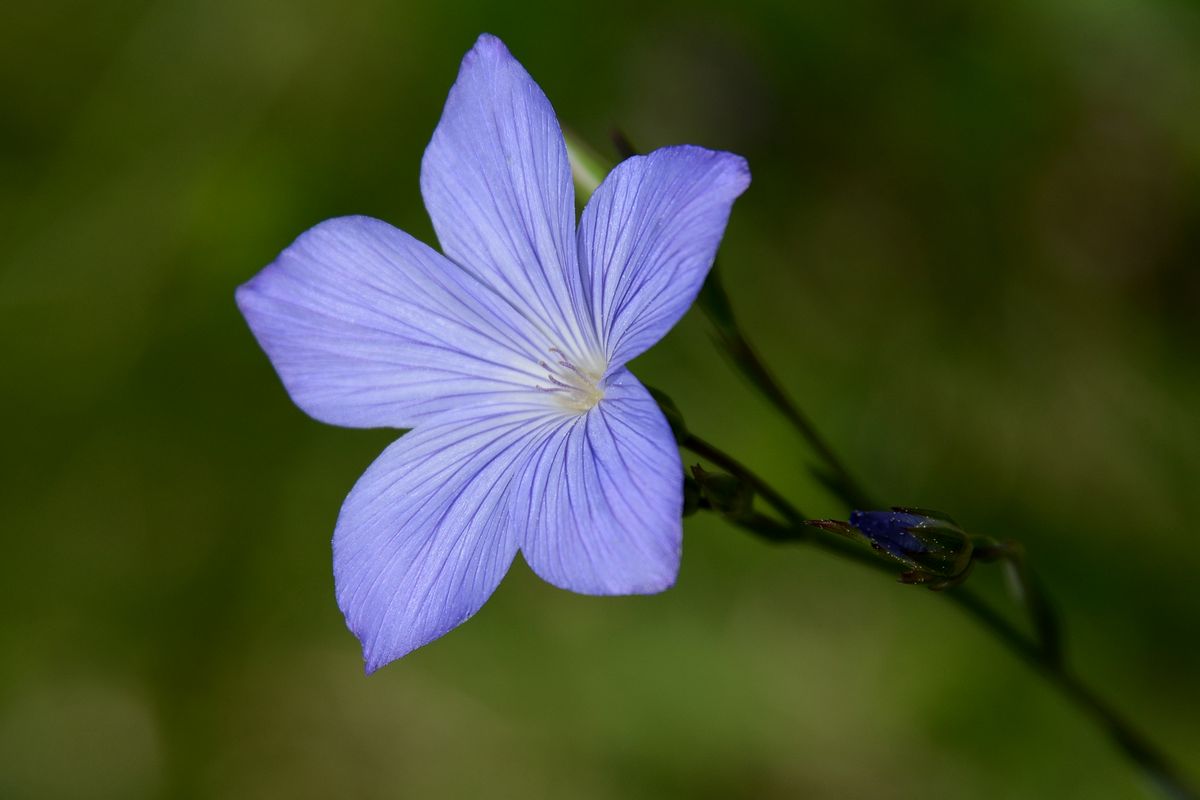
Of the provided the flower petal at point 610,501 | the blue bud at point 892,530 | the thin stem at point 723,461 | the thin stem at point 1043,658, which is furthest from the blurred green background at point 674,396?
the flower petal at point 610,501

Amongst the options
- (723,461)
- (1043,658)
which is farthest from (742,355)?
(1043,658)

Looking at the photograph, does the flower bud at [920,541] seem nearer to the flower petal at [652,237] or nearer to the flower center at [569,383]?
the flower petal at [652,237]

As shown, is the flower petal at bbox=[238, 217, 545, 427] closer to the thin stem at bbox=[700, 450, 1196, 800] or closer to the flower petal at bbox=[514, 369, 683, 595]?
the flower petal at bbox=[514, 369, 683, 595]

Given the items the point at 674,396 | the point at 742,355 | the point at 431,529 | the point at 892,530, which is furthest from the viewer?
the point at 674,396

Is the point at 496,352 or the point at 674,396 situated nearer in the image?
the point at 496,352

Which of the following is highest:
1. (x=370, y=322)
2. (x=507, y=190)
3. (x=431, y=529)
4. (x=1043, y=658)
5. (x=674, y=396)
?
(x=507, y=190)

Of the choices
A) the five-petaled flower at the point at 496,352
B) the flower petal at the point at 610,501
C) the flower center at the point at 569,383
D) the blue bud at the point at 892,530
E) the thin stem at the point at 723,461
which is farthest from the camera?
the flower center at the point at 569,383

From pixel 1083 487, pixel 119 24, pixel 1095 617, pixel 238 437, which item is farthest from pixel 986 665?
pixel 119 24

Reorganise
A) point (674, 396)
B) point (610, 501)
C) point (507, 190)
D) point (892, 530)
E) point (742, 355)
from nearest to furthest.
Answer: point (610, 501)
point (892, 530)
point (507, 190)
point (742, 355)
point (674, 396)

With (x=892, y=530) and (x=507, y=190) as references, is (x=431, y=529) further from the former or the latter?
(x=892, y=530)
